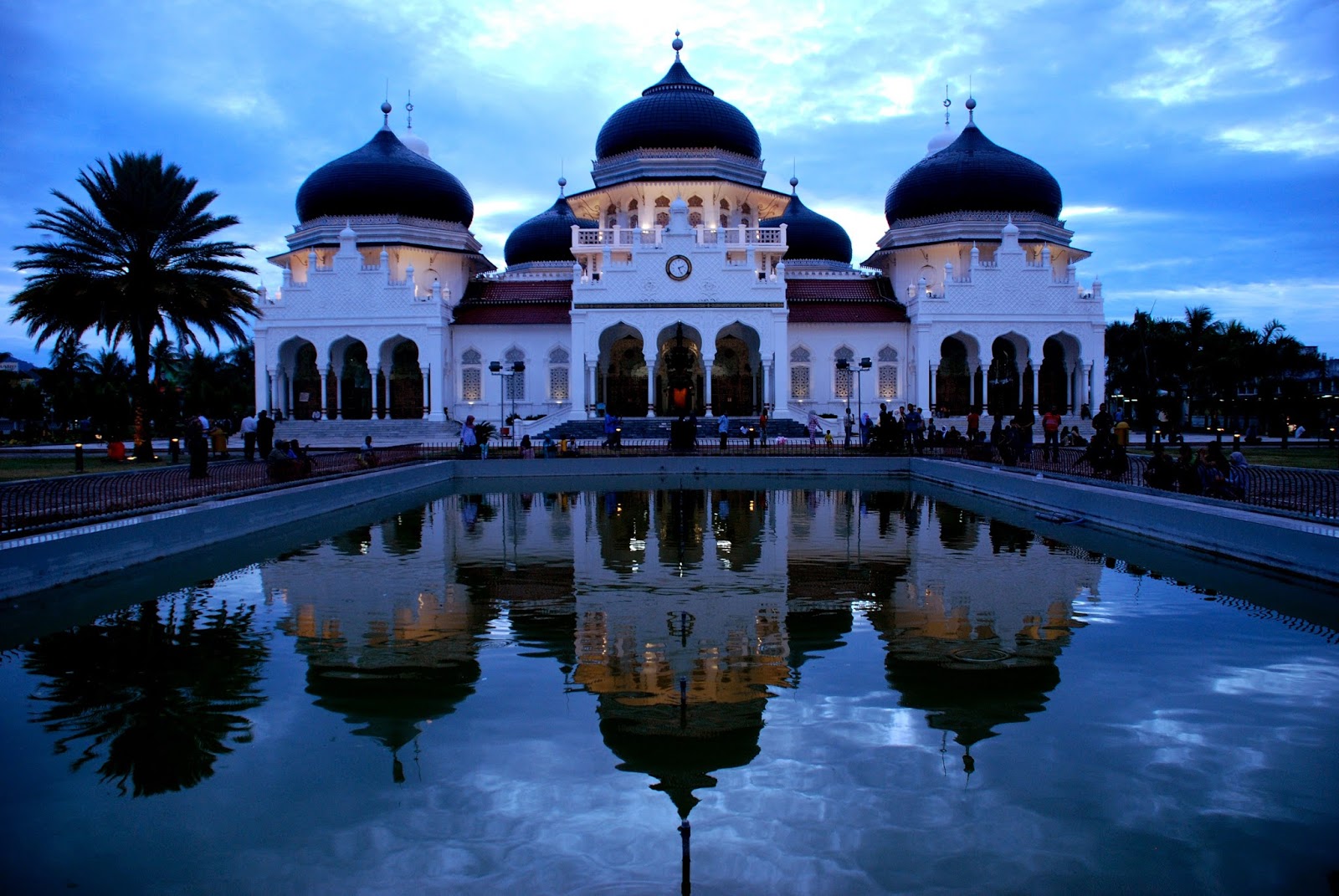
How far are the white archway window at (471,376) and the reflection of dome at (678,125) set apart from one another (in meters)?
11.3

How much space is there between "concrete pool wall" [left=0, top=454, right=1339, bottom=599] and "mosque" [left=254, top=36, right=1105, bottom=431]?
13.4m

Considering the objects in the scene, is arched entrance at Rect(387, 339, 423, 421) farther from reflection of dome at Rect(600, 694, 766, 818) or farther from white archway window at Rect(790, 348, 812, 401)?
reflection of dome at Rect(600, 694, 766, 818)

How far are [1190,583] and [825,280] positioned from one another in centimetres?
3579

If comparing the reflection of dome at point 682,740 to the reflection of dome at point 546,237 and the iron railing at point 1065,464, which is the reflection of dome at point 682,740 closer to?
the iron railing at point 1065,464

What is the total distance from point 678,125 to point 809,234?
9.77 m

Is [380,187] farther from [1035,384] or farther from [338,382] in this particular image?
[1035,384]

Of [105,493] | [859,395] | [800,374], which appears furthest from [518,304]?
[105,493]

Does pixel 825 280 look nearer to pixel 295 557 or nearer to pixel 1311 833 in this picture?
pixel 295 557

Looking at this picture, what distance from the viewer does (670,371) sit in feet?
135

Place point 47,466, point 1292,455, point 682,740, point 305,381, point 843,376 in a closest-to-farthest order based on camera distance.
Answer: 1. point 682,740
2. point 47,466
3. point 1292,455
4. point 843,376
5. point 305,381

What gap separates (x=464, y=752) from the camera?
17.0 feet

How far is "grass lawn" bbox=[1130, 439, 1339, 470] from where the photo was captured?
856 inches


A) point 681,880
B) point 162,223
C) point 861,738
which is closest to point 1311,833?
point 861,738

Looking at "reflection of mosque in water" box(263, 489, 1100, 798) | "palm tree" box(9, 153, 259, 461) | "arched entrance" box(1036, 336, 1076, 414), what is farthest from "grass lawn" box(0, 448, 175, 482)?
"arched entrance" box(1036, 336, 1076, 414)
